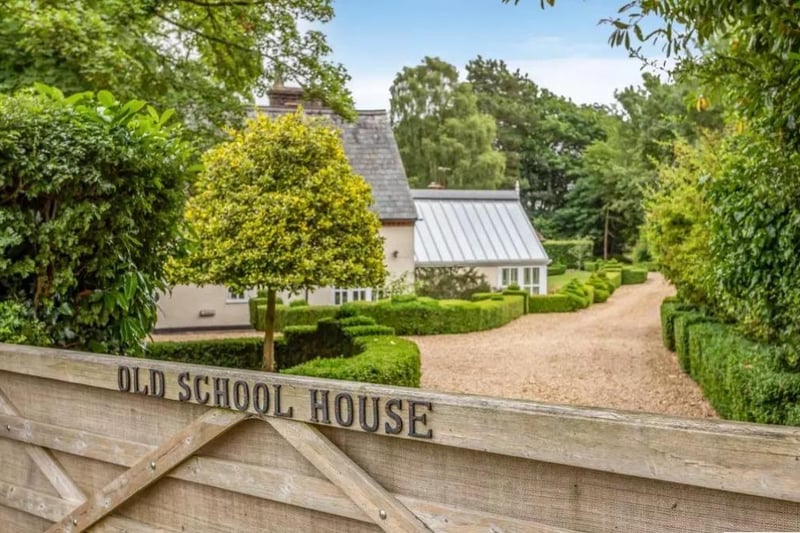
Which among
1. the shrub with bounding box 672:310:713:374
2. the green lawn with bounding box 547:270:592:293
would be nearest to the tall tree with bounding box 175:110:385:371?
the shrub with bounding box 672:310:713:374

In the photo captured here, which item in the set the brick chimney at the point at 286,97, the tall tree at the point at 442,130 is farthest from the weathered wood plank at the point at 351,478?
the tall tree at the point at 442,130

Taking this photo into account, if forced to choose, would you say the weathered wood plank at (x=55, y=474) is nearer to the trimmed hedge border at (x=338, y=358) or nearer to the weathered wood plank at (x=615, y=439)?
the weathered wood plank at (x=615, y=439)

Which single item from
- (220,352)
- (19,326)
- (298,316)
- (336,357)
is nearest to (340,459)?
(19,326)

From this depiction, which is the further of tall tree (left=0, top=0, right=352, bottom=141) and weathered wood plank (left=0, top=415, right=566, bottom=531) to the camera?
tall tree (left=0, top=0, right=352, bottom=141)

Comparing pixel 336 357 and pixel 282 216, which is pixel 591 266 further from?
pixel 282 216

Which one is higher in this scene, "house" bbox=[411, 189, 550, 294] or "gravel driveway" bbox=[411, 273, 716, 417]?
"house" bbox=[411, 189, 550, 294]

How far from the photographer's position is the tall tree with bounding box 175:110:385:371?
29.4 feet

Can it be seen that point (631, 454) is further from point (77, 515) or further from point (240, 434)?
point (77, 515)

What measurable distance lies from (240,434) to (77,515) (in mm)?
1051

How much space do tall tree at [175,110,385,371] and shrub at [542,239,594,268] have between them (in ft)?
94.8

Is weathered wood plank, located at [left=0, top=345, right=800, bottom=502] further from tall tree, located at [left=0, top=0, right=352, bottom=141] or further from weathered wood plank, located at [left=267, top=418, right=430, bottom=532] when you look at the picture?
tall tree, located at [left=0, top=0, right=352, bottom=141]

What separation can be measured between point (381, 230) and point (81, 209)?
15932 millimetres

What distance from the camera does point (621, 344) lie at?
47.4ft

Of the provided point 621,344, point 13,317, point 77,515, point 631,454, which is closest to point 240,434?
point 77,515
